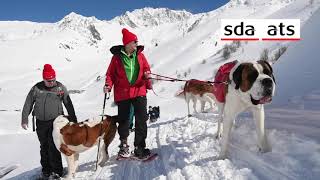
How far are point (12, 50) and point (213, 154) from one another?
4244 inches

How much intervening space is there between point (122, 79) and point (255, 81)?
2.44 metres

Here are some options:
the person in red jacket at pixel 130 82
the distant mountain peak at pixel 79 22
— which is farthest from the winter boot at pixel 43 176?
the distant mountain peak at pixel 79 22

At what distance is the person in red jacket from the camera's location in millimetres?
6754

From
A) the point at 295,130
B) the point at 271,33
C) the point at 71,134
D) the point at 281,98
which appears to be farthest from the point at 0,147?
the point at 271,33

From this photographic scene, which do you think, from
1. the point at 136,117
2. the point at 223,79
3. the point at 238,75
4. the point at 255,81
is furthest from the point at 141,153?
the point at 255,81

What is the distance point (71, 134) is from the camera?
6.40 meters

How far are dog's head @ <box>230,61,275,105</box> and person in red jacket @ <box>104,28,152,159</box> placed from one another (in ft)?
6.13

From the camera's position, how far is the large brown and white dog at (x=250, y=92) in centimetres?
483

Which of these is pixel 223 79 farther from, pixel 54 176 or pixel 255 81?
pixel 54 176

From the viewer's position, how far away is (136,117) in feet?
22.8

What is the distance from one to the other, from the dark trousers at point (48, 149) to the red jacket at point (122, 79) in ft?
3.46

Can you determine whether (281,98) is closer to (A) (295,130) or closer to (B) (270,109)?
(B) (270,109)

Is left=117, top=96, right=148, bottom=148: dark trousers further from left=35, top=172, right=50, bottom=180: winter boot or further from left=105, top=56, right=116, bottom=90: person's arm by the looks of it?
left=35, top=172, right=50, bottom=180: winter boot

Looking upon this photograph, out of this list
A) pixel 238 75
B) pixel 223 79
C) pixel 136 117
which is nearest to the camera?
pixel 238 75
